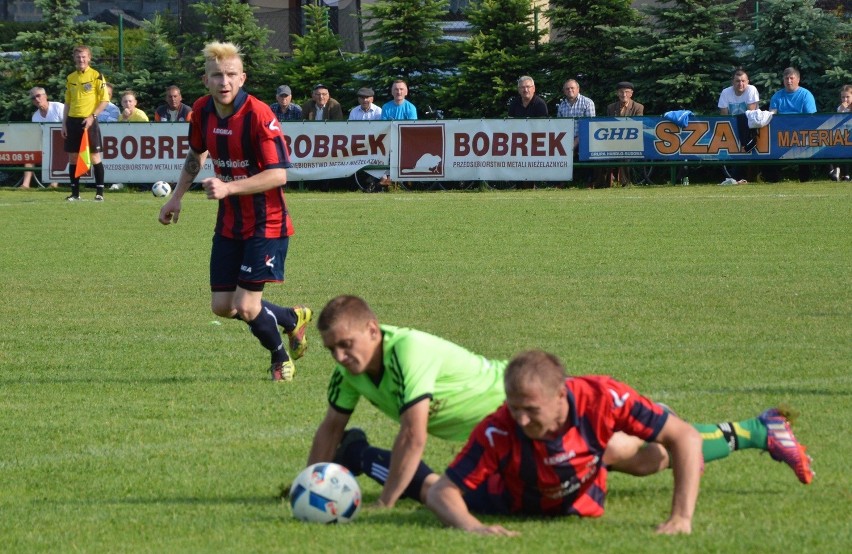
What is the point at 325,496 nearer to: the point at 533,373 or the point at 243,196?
the point at 533,373

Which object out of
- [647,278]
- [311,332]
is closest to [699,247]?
[647,278]

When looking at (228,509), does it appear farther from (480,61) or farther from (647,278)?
(480,61)

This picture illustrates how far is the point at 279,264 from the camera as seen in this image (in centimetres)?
815

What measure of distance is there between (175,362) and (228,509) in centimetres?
362

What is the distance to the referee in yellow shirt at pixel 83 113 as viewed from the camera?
2088 centimetres

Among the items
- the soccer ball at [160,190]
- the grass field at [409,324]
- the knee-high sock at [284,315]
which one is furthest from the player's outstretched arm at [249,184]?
the soccer ball at [160,190]

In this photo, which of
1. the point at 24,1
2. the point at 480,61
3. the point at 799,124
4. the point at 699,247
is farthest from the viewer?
the point at 24,1

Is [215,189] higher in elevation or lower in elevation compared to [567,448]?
higher

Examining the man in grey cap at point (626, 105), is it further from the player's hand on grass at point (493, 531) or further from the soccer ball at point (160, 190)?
the player's hand on grass at point (493, 531)

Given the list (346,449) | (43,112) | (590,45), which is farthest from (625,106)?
(346,449)

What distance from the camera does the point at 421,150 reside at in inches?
890

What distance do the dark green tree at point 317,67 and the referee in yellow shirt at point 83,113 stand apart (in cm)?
649

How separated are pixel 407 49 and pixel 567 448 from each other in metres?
22.8

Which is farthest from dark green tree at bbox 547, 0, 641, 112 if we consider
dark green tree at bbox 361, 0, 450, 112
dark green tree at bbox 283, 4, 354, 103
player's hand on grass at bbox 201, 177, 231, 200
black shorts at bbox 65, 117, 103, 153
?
player's hand on grass at bbox 201, 177, 231, 200
